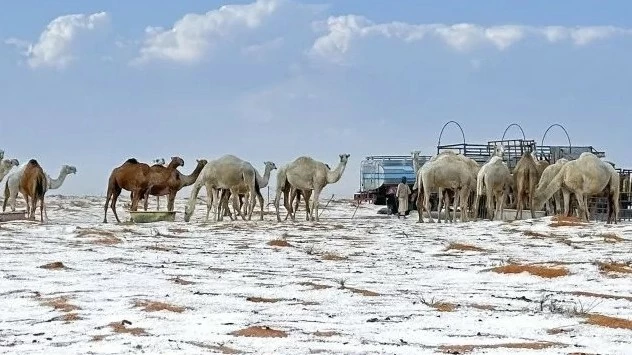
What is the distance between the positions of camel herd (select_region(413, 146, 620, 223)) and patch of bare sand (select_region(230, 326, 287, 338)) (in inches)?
718

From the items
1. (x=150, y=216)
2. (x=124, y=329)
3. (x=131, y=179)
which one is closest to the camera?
(x=124, y=329)

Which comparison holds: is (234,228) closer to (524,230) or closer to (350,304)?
(524,230)

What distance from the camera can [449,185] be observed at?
2491 centimetres

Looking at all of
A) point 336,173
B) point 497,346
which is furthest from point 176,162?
point 497,346

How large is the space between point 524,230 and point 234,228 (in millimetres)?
6188

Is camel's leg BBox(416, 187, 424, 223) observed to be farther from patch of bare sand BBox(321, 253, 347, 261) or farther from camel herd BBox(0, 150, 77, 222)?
patch of bare sand BBox(321, 253, 347, 261)

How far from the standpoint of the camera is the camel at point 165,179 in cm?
2616

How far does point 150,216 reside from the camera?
23516 mm

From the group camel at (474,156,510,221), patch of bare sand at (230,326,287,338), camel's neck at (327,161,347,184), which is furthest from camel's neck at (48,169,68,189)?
patch of bare sand at (230,326,287,338)

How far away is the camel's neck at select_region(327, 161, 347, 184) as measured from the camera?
2662 centimetres

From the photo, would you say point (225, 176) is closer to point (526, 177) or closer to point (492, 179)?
point (492, 179)

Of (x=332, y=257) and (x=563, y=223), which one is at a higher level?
(x=563, y=223)

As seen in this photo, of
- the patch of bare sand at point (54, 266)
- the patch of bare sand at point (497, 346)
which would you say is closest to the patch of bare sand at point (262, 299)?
the patch of bare sand at point (497, 346)

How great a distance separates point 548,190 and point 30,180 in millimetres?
14042
